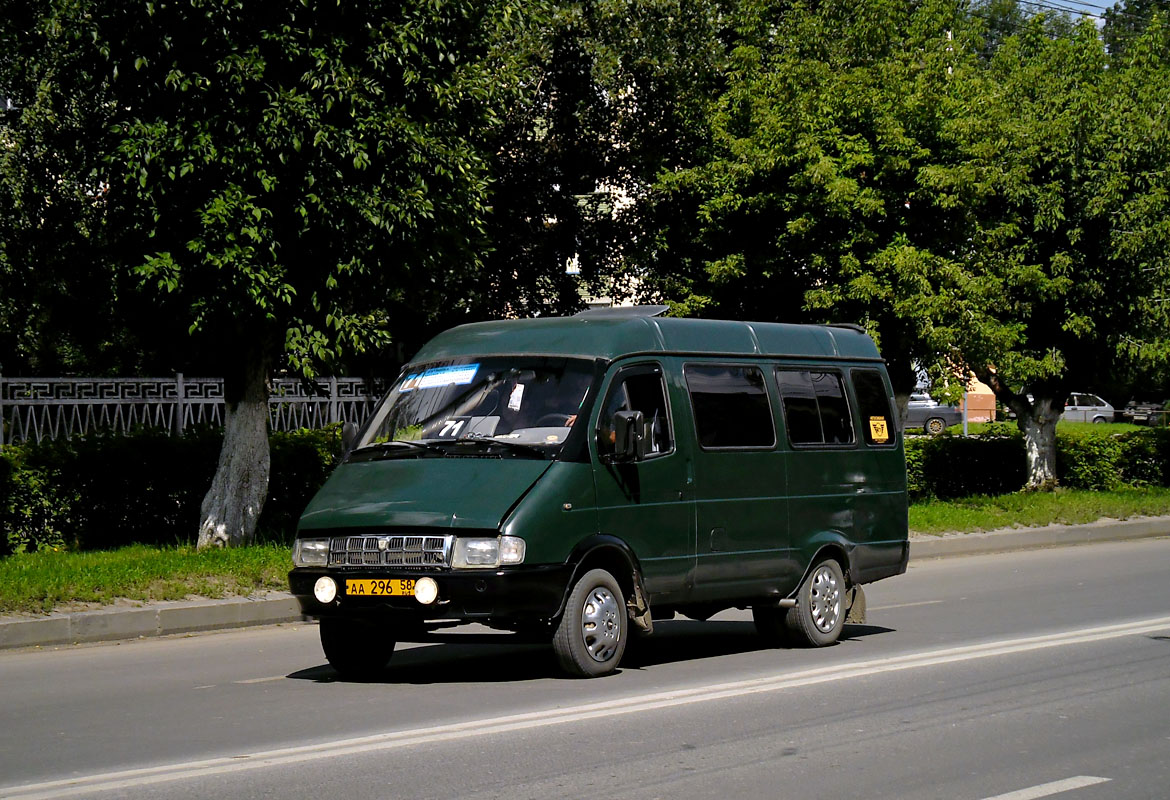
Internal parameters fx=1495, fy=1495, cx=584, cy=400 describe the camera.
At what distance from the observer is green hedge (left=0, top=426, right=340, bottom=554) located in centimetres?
1612

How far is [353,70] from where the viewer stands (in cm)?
1465

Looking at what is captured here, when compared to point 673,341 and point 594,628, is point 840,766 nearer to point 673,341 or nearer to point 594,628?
point 594,628

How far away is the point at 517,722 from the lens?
7715 mm

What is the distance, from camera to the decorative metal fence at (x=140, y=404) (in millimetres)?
17031

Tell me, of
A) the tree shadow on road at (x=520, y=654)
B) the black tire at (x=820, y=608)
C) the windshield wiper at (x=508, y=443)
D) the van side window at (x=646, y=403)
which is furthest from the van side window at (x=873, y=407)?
the windshield wiper at (x=508, y=443)

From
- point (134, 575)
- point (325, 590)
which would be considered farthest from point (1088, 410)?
point (325, 590)

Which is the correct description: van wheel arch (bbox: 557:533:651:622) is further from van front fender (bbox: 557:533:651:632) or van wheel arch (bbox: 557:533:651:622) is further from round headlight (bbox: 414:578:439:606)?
round headlight (bbox: 414:578:439:606)

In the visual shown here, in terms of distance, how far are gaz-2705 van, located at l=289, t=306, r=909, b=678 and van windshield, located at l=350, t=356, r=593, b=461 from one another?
0.02 m

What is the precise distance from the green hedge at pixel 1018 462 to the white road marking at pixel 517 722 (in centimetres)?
1483

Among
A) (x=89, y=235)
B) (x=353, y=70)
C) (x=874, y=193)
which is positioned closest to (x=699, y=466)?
(x=353, y=70)

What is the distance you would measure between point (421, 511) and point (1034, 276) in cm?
1600

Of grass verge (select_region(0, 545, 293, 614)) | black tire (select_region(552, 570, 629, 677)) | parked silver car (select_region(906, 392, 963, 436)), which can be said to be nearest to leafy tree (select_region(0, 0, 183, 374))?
grass verge (select_region(0, 545, 293, 614))

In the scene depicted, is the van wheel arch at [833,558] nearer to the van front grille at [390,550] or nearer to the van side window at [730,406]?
the van side window at [730,406]

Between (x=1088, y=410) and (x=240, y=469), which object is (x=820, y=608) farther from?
(x=1088, y=410)
